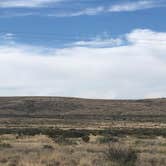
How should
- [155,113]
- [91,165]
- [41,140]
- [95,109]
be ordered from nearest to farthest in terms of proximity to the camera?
[91,165], [41,140], [155,113], [95,109]

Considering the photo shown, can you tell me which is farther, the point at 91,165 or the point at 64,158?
the point at 64,158

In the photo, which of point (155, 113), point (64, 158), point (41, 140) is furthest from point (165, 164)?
point (155, 113)

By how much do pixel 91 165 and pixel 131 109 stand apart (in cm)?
17127

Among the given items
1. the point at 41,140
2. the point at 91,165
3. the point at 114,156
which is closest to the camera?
the point at 91,165

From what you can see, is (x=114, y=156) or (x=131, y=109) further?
(x=131, y=109)

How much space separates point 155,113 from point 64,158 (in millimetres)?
158026

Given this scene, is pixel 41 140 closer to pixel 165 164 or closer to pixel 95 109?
pixel 165 164

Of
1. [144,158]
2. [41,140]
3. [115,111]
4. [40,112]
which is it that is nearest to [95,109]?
[115,111]

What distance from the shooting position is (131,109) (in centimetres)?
19350

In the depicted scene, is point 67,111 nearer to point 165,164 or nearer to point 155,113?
point 155,113

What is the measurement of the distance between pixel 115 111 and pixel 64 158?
533 feet

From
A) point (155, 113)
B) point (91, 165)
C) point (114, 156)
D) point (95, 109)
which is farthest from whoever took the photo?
point (95, 109)

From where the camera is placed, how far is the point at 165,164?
23.6 meters

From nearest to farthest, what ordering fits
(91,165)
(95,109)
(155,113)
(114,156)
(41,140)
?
(91,165) < (114,156) < (41,140) < (155,113) < (95,109)
